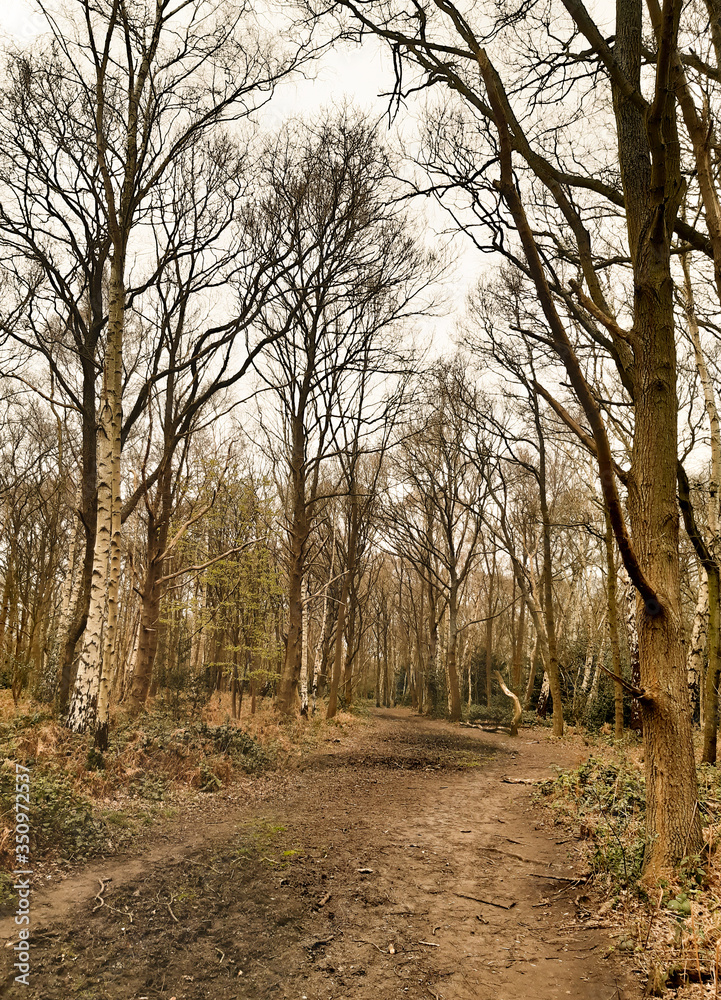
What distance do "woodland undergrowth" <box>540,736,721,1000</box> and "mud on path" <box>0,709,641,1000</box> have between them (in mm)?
177

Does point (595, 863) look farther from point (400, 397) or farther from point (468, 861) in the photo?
point (400, 397)

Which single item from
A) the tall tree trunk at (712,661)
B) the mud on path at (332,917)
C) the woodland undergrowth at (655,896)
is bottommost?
the mud on path at (332,917)

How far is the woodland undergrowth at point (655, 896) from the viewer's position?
294 cm

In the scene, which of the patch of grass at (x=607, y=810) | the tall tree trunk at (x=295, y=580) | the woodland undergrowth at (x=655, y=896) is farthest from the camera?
the tall tree trunk at (x=295, y=580)

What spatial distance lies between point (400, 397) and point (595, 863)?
12964 millimetres

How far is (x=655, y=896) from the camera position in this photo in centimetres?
368

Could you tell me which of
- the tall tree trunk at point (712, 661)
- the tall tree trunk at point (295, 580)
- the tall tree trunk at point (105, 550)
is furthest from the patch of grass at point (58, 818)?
the tall tree trunk at point (295, 580)

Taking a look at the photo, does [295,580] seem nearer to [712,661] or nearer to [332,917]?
[712,661]

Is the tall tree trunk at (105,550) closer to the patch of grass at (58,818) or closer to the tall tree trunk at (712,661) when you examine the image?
the patch of grass at (58,818)

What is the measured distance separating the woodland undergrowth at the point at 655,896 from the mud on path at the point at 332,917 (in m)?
0.18

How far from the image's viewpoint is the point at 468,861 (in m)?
5.18

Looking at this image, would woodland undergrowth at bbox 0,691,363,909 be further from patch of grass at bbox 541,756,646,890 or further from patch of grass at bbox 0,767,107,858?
patch of grass at bbox 541,756,646,890

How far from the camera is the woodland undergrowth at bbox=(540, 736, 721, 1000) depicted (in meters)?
2.94

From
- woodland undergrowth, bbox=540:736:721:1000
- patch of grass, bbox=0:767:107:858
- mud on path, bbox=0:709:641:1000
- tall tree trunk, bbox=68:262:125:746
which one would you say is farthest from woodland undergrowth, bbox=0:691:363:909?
woodland undergrowth, bbox=540:736:721:1000
